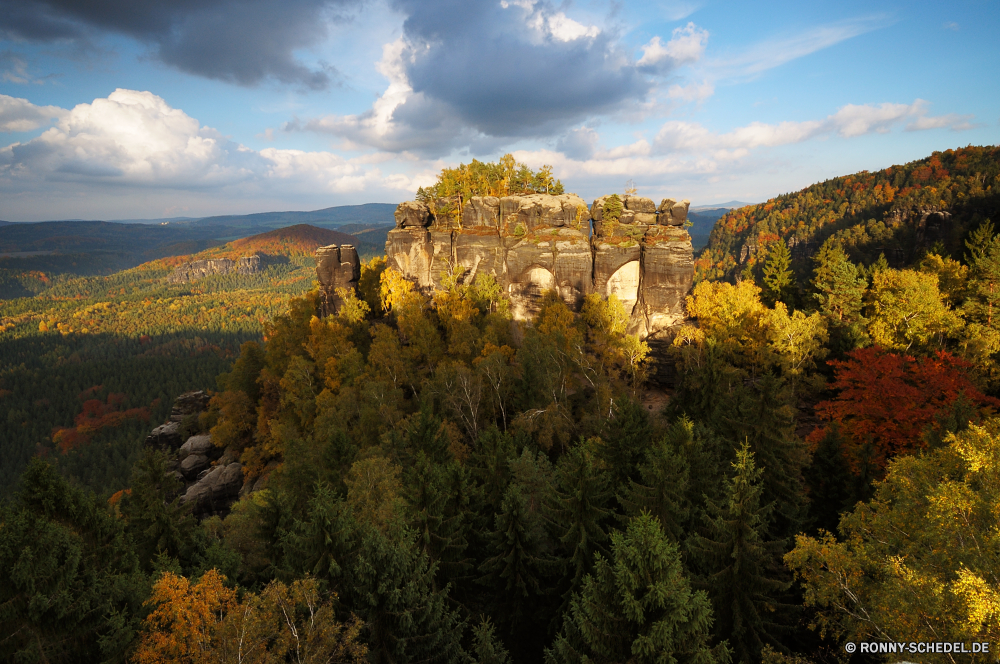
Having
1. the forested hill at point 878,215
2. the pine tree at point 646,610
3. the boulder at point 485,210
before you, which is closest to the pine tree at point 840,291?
the forested hill at point 878,215

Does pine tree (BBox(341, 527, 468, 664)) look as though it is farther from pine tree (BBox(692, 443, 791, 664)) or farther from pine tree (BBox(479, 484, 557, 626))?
pine tree (BBox(692, 443, 791, 664))

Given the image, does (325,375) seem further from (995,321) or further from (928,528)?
(995,321)

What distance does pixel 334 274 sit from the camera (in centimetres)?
5906

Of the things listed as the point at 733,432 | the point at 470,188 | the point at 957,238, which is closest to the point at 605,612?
the point at 733,432

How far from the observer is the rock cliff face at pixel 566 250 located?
47.3 m

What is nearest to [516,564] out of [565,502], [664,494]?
[565,502]

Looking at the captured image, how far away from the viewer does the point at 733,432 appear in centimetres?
2788

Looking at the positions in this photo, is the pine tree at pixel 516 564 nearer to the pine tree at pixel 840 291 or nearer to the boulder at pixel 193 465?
the pine tree at pixel 840 291

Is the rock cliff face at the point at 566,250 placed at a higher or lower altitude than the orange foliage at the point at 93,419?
higher

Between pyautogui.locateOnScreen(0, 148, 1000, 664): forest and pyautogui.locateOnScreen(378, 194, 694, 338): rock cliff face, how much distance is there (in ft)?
9.62

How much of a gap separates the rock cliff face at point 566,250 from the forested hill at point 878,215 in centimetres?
2934

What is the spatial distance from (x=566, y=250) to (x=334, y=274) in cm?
3166

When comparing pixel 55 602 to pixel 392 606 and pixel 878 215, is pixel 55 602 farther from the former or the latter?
pixel 878 215

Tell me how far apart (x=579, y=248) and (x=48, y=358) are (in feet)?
866
